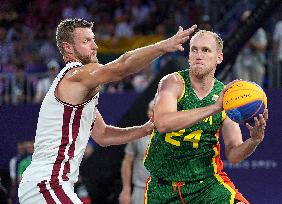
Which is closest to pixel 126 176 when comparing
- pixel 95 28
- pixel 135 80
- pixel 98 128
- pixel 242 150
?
pixel 98 128

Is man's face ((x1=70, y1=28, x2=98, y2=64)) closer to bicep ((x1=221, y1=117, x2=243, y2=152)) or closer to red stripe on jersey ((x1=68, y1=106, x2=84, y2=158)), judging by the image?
red stripe on jersey ((x1=68, y1=106, x2=84, y2=158))

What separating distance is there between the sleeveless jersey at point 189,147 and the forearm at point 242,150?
19cm

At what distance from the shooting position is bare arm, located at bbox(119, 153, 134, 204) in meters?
9.81

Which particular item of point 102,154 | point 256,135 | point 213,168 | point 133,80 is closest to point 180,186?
point 213,168

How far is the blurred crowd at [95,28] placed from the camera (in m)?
13.6

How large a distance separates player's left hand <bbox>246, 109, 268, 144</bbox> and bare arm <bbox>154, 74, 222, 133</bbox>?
1.71ft

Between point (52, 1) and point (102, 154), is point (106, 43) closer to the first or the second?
point (52, 1)

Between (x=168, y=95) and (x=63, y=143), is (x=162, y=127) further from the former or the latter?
(x=63, y=143)

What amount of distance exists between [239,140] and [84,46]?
1.63 metres

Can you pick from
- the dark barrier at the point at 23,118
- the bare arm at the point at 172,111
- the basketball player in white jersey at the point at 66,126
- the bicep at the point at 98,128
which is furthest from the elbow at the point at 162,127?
the dark barrier at the point at 23,118

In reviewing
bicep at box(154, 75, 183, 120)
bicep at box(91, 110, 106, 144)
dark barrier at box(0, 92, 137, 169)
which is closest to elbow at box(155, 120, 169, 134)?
bicep at box(154, 75, 183, 120)

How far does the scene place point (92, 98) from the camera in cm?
599

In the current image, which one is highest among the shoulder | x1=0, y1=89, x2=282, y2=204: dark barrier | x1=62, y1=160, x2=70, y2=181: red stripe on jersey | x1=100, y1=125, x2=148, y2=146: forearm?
the shoulder

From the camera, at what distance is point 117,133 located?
680cm
